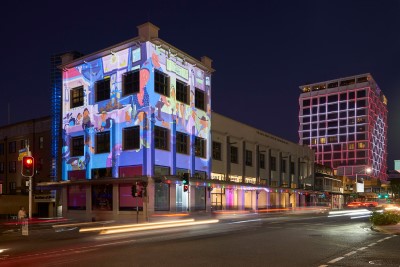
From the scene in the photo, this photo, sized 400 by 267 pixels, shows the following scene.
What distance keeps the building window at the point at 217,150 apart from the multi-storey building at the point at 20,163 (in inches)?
764

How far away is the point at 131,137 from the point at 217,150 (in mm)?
14031

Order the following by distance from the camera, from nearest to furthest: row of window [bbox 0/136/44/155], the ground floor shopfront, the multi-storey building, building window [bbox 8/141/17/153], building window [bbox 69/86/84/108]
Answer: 1. the ground floor shopfront
2. building window [bbox 69/86/84/108]
3. the multi-storey building
4. row of window [bbox 0/136/44/155]
5. building window [bbox 8/141/17/153]

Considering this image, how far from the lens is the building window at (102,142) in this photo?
44.4 metres

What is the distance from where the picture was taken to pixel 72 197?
4712 centimetres

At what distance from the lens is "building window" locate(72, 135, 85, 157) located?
1860 inches

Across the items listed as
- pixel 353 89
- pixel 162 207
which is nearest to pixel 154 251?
pixel 162 207

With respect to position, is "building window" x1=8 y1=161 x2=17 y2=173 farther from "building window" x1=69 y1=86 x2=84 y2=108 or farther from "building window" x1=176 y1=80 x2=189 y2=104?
"building window" x1=176 y1=80 x2=189 y2=104

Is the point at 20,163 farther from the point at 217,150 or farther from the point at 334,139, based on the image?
the point at 334,139

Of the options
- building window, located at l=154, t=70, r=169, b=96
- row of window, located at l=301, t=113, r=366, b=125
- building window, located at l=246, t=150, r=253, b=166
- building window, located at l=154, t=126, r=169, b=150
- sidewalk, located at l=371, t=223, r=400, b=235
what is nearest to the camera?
sidewalk, located at l=371, t=223, r=400, b=235

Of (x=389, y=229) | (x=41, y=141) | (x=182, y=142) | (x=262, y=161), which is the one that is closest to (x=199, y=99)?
(x=182, y=142)

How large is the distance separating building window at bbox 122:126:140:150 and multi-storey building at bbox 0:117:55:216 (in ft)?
44.0

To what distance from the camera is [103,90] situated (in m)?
45.7

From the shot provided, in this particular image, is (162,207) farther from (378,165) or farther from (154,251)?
(378,165)

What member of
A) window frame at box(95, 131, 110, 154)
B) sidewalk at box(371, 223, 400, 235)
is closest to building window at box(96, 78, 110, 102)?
window frame at box(95, 131, 110, 154)
